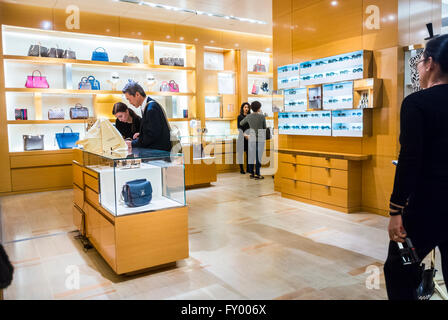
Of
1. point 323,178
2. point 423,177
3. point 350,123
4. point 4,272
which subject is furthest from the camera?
point 323,178

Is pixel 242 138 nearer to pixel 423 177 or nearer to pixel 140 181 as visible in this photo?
pixel 140 181

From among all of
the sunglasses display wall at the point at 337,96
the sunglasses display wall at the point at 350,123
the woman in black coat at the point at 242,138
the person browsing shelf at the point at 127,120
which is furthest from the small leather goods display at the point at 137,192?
the woman in black coat at the point at 242,138

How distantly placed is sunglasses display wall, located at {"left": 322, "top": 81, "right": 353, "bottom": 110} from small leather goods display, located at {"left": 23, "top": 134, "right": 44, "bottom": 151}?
514 cm

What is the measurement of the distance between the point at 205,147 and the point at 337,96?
273 cm

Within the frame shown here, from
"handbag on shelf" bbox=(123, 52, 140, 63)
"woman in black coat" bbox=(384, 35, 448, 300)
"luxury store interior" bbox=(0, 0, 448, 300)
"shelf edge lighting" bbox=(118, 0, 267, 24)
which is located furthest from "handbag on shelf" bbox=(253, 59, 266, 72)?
"woman in black coat" bbox=(384, 35, 448, 300)

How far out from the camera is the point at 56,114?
7.02m

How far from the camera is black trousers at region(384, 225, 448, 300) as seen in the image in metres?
1.66

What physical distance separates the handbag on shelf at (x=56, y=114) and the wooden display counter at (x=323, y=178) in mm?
4250

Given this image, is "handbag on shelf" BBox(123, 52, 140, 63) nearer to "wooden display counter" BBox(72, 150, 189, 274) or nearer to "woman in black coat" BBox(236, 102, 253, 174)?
"woman in black coat" BBox(236, 102, 253, 174)

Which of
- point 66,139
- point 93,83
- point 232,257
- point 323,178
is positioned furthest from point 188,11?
point 232,257

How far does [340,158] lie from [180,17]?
453cm

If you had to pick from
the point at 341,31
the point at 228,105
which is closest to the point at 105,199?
the point at 341,31

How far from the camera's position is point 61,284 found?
2.89m
